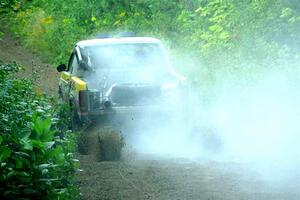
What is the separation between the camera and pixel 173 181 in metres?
8.98

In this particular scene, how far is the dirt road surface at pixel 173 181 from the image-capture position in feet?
26.8

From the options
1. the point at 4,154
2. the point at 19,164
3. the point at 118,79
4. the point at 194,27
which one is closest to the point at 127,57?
Answer: the point at 118,79

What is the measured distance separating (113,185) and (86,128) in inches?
125

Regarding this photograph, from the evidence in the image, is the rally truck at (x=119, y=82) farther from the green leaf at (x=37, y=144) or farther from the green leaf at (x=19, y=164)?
the green leaf at (x=19, y=164)

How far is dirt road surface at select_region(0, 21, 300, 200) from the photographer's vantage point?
816 cm

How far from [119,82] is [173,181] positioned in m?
3.95

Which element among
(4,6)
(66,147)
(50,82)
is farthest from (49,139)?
(50,82)

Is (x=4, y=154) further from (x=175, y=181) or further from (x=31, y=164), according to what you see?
(x=175, y=181)

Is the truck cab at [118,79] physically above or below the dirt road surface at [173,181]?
above

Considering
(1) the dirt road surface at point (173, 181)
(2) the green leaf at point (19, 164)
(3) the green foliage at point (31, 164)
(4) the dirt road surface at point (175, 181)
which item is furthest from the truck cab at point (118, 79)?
(2) the green leaf at point (19, 164)

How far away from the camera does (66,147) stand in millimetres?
8344

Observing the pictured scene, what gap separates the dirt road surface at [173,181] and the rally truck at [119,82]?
33.9 inches

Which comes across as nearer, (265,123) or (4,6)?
(4,6)

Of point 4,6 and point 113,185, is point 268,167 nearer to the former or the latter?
point 113,185
